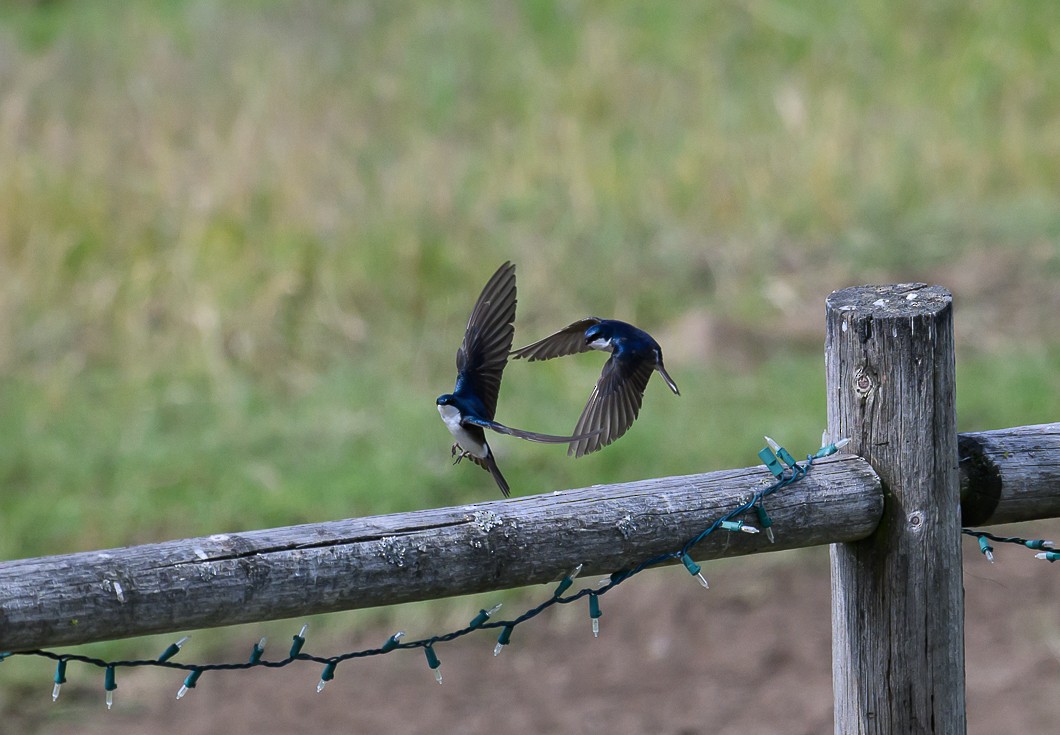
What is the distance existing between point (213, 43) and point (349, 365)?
446 cm

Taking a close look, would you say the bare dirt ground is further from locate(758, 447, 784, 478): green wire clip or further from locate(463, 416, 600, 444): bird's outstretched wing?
locate(463, 416, 600, 444): bird's outstretched wing

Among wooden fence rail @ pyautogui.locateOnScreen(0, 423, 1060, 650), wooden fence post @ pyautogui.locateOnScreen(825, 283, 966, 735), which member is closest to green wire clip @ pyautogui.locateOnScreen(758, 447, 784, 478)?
wooden fence rail @ pyautogui.locateOnScreen(0, 423, 1060, 650)

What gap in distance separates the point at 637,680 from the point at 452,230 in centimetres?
358

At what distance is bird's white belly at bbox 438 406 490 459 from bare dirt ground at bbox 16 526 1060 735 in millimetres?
2234

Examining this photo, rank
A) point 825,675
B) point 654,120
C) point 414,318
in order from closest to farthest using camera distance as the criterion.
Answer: point 825,675 → point 414,318 → point 654,120

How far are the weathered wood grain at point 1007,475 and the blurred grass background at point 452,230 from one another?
3.13 m

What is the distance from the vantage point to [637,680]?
420 centimetres

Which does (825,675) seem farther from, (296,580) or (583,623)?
(296,580)

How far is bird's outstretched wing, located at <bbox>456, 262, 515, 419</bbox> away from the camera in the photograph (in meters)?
1.90

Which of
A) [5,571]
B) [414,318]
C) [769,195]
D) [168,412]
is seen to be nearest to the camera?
[5,571]

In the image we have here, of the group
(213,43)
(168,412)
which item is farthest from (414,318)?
(213,43)

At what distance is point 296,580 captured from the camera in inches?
64.0

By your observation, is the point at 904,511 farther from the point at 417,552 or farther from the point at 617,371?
the point at 417,552

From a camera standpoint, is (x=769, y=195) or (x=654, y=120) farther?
(x=654, y=120)
